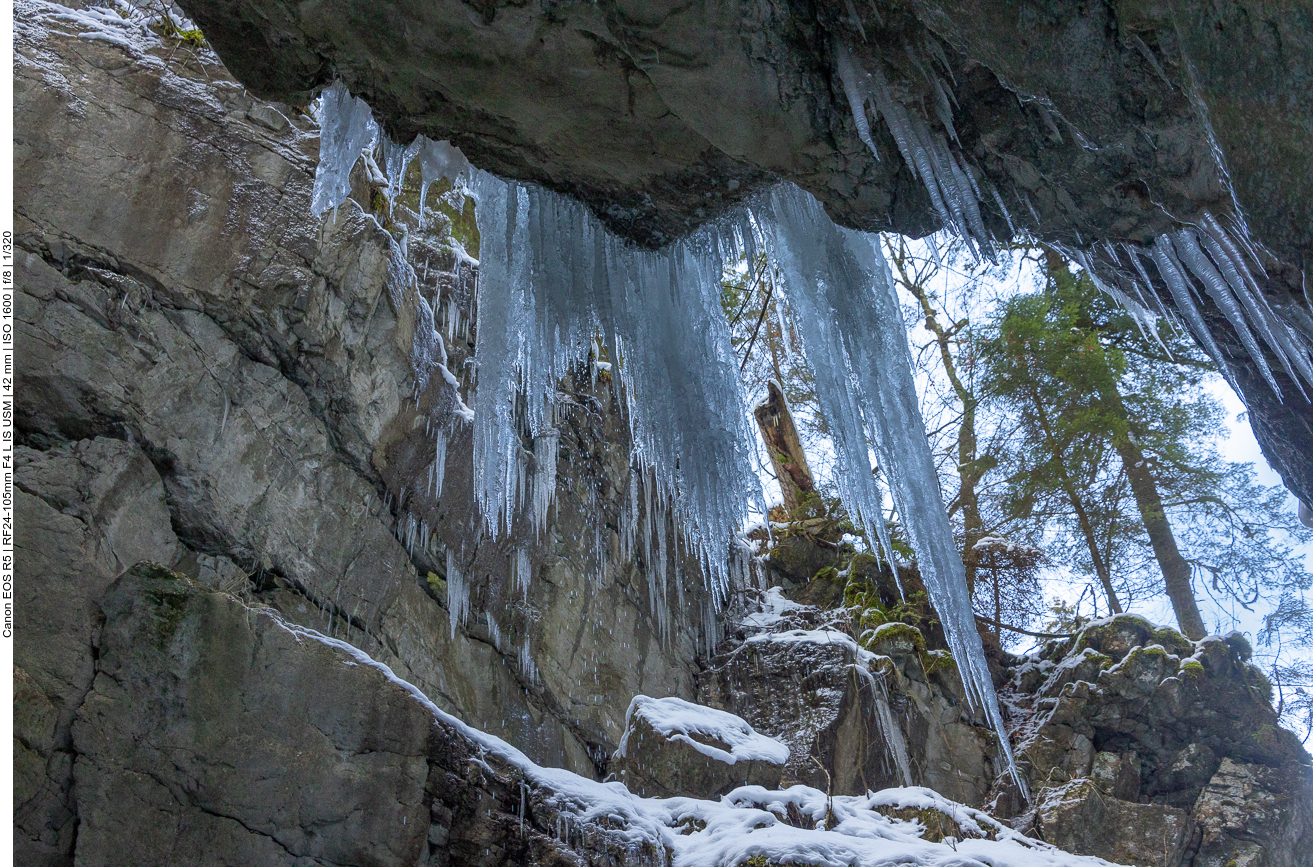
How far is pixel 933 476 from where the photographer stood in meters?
4.69

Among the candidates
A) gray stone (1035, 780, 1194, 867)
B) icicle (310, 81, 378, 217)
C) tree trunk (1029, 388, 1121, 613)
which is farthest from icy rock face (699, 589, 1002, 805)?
icicle (310, 81, 378, 217)

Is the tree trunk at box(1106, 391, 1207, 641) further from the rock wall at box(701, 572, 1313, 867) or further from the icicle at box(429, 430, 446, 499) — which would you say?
the icicle at box(429, 430, 446, 499)

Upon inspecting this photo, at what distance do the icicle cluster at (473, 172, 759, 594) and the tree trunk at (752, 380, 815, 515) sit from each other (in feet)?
21.5

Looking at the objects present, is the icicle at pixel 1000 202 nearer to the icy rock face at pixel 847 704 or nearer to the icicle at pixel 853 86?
the icicle at pixel 853 86

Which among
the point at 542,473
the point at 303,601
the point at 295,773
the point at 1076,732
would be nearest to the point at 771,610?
the point at 1076,732

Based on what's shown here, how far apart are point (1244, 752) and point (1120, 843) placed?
2077 mm

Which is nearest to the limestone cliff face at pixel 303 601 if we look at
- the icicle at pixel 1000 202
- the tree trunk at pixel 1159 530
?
the tree trunk at pixel 1159 530

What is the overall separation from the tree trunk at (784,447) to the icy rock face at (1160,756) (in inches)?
150

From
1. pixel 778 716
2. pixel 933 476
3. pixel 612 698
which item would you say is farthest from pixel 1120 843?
pixel 933 476

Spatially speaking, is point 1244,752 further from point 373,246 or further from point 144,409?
point 144,409

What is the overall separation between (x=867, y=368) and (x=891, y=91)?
5.65ft

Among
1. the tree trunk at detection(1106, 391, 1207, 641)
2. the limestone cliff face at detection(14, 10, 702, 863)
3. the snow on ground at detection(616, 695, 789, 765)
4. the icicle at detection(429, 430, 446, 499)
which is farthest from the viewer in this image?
the tree trunk at detection(1106, 391, 1207, 641)

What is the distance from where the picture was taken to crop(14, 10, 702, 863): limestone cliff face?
5.79 metres

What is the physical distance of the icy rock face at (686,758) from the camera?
244 inches
